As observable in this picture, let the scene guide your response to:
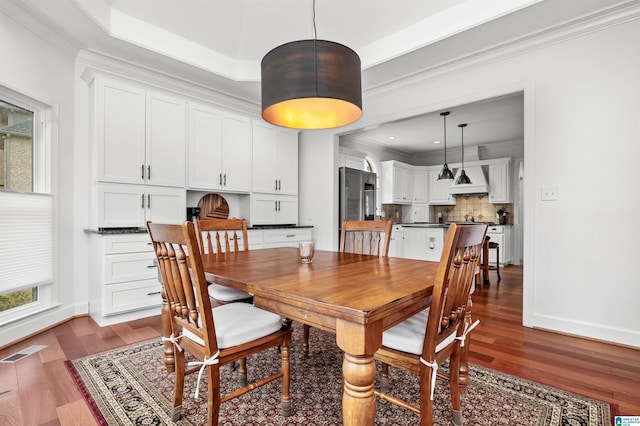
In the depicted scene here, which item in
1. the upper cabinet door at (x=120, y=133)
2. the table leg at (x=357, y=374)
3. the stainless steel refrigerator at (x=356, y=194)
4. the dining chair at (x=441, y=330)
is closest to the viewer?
the table leg at (x=357, y=374)

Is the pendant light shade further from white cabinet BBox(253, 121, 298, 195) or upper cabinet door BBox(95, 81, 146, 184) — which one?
white cabinet BBox(253, 121, 298, 195)

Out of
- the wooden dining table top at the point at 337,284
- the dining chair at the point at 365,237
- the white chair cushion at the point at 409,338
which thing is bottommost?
the white chair cushion at the point at 409,338

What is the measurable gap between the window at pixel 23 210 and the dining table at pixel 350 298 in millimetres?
1968

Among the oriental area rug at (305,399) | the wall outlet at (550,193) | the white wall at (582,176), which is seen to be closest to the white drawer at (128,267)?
the oriental area rug at (305,399)

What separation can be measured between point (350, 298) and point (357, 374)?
228 mm

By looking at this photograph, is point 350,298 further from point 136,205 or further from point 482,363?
point 136,205

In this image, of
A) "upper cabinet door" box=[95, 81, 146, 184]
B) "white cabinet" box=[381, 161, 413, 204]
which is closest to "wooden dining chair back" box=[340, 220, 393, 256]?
"upper cabinet door" box=[95, 81, 146, 184]

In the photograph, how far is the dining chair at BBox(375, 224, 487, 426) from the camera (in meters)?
1.15

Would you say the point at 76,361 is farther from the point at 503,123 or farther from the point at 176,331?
the point at 503,123

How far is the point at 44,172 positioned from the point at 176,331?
233 centimetres

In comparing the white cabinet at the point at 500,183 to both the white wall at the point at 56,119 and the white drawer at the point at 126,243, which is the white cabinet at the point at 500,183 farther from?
the white wall at the point at 56,119

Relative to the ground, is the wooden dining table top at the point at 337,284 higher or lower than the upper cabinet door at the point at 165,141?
lower

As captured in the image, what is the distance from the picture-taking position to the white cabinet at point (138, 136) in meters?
3.00

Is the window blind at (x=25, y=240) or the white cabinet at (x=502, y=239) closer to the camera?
the window blind at (x=25, y=240)
